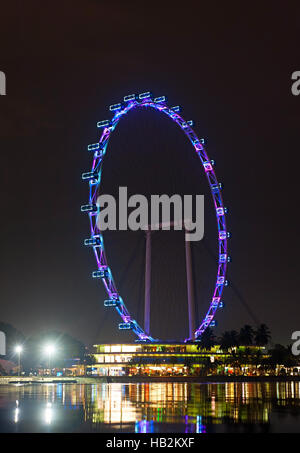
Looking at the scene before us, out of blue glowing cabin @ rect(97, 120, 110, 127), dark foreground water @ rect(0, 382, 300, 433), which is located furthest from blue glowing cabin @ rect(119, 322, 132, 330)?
dark foreground water @ rect(0, 382, 300, 433)

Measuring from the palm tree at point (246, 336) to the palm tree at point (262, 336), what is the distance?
1.59 meters

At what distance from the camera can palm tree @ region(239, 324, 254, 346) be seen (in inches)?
6580

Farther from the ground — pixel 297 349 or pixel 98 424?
pixel 297 349

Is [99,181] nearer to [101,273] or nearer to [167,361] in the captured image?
[101,273]

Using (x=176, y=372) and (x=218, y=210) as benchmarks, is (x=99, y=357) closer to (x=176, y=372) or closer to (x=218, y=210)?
(x=176, y=372)

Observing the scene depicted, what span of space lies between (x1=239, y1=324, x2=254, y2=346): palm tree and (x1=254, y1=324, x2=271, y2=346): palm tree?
5.23 ft

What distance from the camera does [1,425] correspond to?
94.6 ft

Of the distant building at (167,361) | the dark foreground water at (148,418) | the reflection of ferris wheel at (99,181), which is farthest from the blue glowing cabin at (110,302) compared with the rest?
the dark foreground water at (148,418)

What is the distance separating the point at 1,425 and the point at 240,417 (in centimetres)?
1076

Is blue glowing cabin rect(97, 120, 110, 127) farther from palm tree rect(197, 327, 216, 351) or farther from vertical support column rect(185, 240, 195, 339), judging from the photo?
palm tree rect(197, 327, 216, 351)

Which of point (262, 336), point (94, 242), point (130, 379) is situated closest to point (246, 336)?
point (262, 336)

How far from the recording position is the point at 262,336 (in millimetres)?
169250
